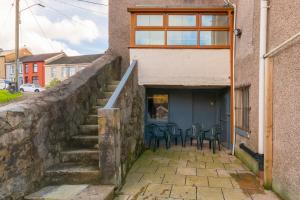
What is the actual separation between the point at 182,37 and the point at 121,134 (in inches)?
163

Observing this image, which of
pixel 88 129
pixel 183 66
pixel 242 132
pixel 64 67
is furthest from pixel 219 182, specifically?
pixel 64 67

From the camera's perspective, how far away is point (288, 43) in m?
3.77

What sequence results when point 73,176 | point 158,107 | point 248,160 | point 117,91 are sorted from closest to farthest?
point 73,176 → point 117,91 → point 248,160 → point 158,107

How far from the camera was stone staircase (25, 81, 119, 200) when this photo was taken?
4191 mm

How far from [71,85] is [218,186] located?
3.66 m

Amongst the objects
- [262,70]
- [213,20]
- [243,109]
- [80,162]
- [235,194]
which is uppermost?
[213,20]

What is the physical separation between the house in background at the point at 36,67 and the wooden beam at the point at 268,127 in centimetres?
4366

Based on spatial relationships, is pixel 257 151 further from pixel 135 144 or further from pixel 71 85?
pixel 71 85

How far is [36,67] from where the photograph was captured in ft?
147

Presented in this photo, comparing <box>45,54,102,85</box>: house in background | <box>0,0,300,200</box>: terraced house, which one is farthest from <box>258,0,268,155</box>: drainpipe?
<box>45,54,102,85</box>: house in background

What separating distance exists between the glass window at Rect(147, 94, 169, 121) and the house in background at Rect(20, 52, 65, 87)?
38.4m

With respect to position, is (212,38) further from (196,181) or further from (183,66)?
(196,181)

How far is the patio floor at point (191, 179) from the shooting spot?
421 centimetres

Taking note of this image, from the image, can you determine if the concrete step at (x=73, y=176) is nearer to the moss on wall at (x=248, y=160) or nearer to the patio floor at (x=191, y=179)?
the patio floor at (x=191, y=179)
